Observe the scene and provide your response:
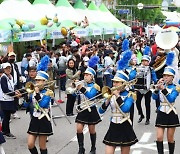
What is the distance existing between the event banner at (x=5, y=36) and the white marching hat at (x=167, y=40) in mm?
5482

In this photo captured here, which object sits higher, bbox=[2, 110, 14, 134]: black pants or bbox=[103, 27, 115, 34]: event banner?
bbox=[103, 27, 115, 34]: event banner

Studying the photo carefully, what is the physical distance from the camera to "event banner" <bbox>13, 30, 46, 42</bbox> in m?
15.7

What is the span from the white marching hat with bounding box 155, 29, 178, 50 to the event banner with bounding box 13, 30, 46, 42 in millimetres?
5777

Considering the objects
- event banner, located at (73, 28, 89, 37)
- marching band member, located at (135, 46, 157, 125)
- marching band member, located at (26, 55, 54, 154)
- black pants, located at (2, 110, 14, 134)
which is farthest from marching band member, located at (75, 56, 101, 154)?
event banner, located at (73, 28, 89, 37)

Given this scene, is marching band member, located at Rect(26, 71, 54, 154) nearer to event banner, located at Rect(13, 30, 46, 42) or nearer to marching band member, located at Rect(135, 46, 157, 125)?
marching band member, located at Rect(135, 46, 157, 125)

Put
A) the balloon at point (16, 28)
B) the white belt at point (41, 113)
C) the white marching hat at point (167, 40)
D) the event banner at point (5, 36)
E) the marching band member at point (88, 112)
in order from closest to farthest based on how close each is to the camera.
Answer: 1. the white belt at point (41, 113)
2. the marching band member at point (88, 112)
3. the white marching hat at point (167, 40)
4. the event banner at point (5, 36)
5. the balloon at point (16, 28)

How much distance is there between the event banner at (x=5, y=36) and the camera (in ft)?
47.5

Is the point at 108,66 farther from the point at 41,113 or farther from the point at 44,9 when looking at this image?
the point at 41,113

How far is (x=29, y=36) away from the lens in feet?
54.9

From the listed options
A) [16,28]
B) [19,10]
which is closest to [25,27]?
[16,28]

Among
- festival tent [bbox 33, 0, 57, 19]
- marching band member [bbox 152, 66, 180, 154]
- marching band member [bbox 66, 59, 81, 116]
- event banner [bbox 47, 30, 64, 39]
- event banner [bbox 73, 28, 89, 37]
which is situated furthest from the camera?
event banner [bbox 73, 28, 89, 37]

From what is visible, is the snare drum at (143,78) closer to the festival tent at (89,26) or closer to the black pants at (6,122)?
the black pants at (6,122)

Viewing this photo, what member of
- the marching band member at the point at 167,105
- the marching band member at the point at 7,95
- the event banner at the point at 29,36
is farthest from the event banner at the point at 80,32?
the marching band member at the point at 167,105

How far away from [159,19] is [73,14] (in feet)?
209
